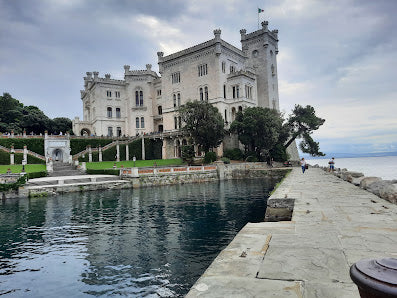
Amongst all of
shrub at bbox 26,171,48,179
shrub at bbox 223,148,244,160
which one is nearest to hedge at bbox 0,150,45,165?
shrub at bbox 26,171,48,179

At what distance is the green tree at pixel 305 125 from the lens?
47156 millimetres

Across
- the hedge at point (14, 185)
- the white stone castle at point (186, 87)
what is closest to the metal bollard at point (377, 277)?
the hedge at point (14, 185)

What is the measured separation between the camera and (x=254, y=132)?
143 feet

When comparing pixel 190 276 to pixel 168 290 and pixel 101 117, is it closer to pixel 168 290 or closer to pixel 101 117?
pixel 168 290

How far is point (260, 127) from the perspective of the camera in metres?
42.7

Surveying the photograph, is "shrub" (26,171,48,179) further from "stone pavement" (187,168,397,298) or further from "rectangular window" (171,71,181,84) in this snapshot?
"rectangular window" (171,71,181,84)

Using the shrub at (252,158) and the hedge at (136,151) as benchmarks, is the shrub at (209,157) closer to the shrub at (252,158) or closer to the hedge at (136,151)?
the shrub at (252,158)

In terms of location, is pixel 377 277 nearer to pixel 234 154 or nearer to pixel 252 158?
pixel 252 158

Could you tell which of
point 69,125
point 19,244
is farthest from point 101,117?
point 19,244

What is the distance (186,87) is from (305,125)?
2342cm

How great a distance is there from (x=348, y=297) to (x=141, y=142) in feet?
174

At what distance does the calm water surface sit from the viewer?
7121mm

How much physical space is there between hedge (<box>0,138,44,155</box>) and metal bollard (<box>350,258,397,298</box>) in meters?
52.3

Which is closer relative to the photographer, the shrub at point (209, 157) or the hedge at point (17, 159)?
the hedge at point (17, 159)
